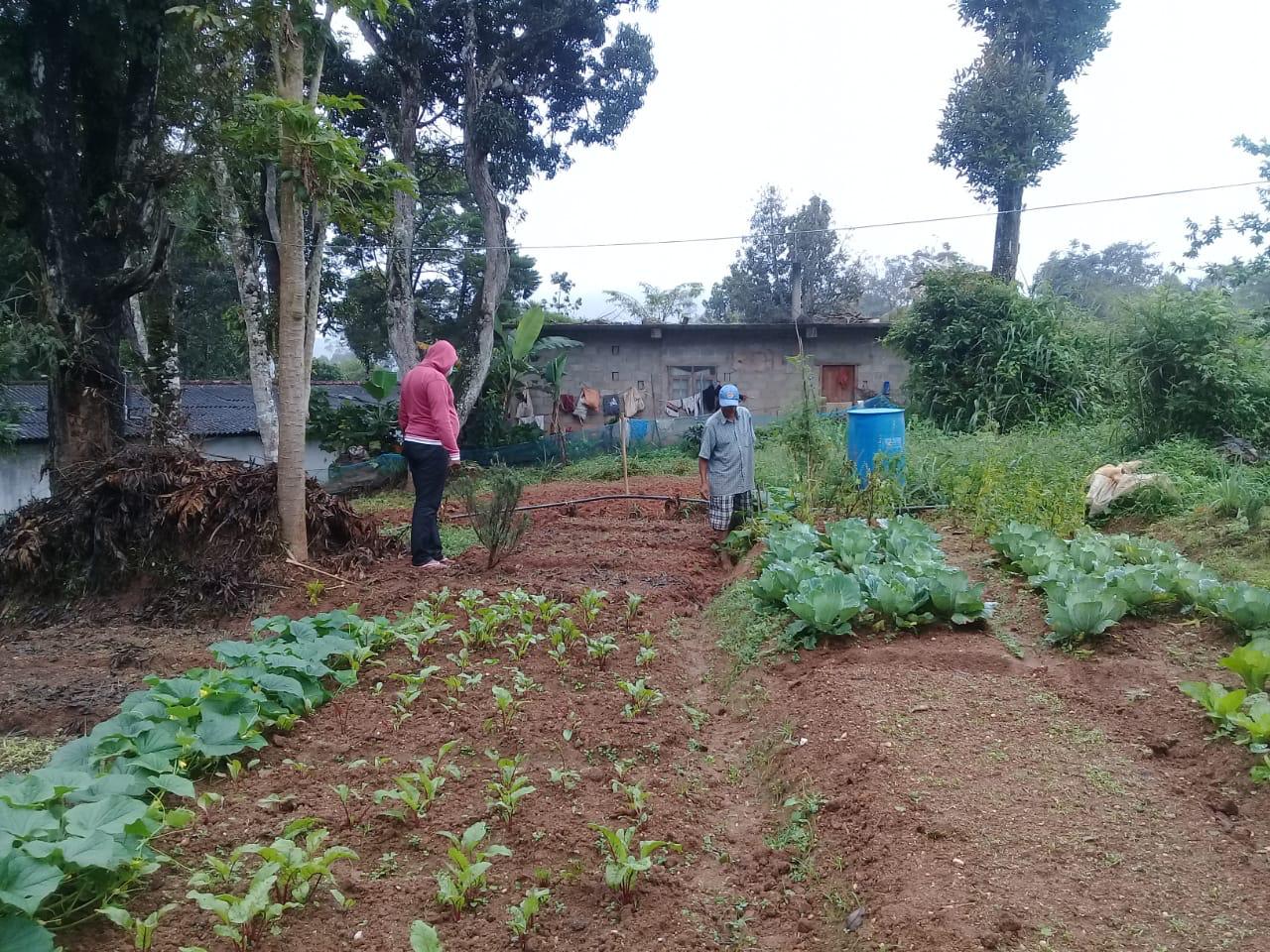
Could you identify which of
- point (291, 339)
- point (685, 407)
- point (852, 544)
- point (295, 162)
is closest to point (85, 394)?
point (291, 339)

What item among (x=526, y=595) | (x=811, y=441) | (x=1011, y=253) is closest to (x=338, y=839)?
(x=526, y=595)

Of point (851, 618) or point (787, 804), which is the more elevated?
point (851, 618)

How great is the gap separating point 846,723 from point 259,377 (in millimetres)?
10704

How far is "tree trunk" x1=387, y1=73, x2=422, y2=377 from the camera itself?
1407 cm

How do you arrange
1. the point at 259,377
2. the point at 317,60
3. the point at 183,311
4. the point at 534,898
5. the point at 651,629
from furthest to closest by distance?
the point at 183,311, the point at 259,377, the point at 317,60, the point at 651,629, the point at 534,898

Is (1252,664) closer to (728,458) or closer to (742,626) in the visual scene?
(742,626)

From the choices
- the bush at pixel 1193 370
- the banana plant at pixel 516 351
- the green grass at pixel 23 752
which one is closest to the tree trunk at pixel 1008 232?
the bush at pixel 1193 370

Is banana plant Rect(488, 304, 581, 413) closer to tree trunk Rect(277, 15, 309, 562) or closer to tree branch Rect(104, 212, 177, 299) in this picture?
tree branch Rect(104, 212, 177, 299)

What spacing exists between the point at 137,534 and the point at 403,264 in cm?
899

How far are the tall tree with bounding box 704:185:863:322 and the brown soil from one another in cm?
2689

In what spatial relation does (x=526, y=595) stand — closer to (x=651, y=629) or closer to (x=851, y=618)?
(x=651, y=629)

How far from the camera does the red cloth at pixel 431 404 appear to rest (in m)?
6.29

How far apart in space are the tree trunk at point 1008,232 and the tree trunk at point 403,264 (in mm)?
13515

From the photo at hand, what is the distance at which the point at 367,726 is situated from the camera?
11.8 feet
